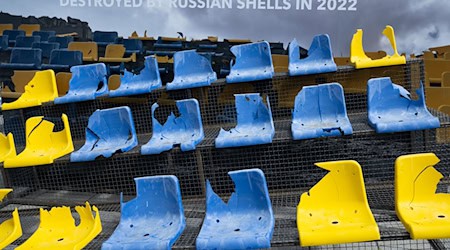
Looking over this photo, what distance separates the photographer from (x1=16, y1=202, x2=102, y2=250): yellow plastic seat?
1.66 m

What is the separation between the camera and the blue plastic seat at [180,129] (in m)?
2.08

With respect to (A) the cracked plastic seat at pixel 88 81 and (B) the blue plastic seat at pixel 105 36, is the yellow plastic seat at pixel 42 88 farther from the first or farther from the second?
(B) the blue plastic seat at pixel 105 36

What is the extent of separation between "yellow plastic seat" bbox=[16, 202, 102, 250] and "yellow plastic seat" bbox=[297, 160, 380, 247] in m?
0.91

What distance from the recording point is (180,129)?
7.36ft

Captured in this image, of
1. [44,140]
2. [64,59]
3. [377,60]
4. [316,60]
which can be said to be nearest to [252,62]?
[316,60]

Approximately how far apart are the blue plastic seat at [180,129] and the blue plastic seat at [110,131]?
0.14 m

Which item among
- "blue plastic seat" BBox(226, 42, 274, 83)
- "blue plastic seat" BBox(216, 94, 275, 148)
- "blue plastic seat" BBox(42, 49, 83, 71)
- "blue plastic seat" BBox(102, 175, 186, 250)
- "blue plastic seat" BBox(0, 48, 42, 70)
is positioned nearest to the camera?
"blue plastic seat" BBox(102, 175, 186, 250)

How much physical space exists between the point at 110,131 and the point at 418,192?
1663 millimetres

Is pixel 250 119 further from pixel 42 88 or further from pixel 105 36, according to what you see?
pixel 105 36

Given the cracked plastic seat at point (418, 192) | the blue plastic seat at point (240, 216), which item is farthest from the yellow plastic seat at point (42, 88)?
the cracked plastic seat at point (418, 192)

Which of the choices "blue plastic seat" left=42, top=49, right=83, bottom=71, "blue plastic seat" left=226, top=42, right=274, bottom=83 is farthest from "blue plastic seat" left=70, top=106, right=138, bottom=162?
"blue plastic seat" left=42, top=49, right=83, bottom=71

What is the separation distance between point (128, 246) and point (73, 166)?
899 mm

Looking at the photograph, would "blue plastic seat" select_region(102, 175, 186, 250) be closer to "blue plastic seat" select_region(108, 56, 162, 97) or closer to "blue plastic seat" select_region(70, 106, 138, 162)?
"blue plastic seat" select_region(70, 106, 138, 162)

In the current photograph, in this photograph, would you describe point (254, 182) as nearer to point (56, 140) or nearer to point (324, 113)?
point (324, 113)
